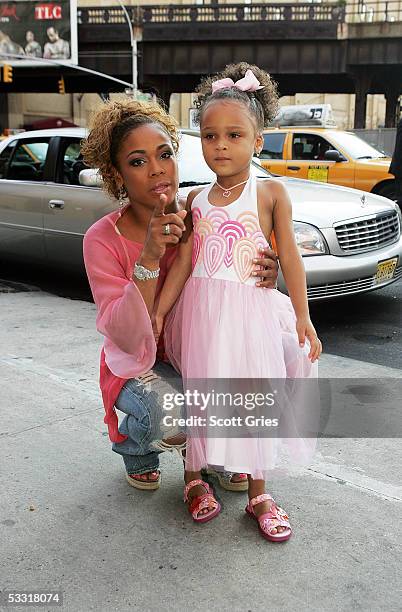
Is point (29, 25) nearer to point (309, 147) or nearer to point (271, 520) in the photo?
point (309, 147)

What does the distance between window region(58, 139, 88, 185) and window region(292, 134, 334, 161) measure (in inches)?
214

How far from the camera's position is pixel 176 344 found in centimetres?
252

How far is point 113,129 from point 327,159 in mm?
8960

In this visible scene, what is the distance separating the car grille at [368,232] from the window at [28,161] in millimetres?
3120

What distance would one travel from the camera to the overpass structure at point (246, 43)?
28.5 metres

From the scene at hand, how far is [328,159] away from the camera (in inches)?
428

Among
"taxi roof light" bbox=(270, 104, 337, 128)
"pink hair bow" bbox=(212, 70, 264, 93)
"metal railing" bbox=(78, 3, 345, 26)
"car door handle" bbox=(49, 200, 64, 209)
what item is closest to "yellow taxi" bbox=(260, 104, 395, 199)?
"car door handle" bbox=(49, 200, 64, 209)

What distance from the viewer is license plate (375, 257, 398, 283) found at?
219 inches

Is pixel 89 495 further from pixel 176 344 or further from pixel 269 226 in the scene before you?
pixel 269 226

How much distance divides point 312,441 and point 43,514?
39.8 inches

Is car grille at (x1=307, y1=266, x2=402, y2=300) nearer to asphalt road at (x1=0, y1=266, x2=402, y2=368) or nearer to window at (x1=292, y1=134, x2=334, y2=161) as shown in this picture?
asphalt road at (x1=0, y1=266, x2=402, y2=368)

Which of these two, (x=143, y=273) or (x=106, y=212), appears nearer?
(x=143, y=273)

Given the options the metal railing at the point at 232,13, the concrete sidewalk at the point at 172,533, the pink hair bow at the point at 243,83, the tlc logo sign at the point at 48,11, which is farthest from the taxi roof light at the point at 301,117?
the tlc logo sign at the point at 48,11

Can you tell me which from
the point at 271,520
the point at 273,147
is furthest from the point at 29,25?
the point at 271,520
